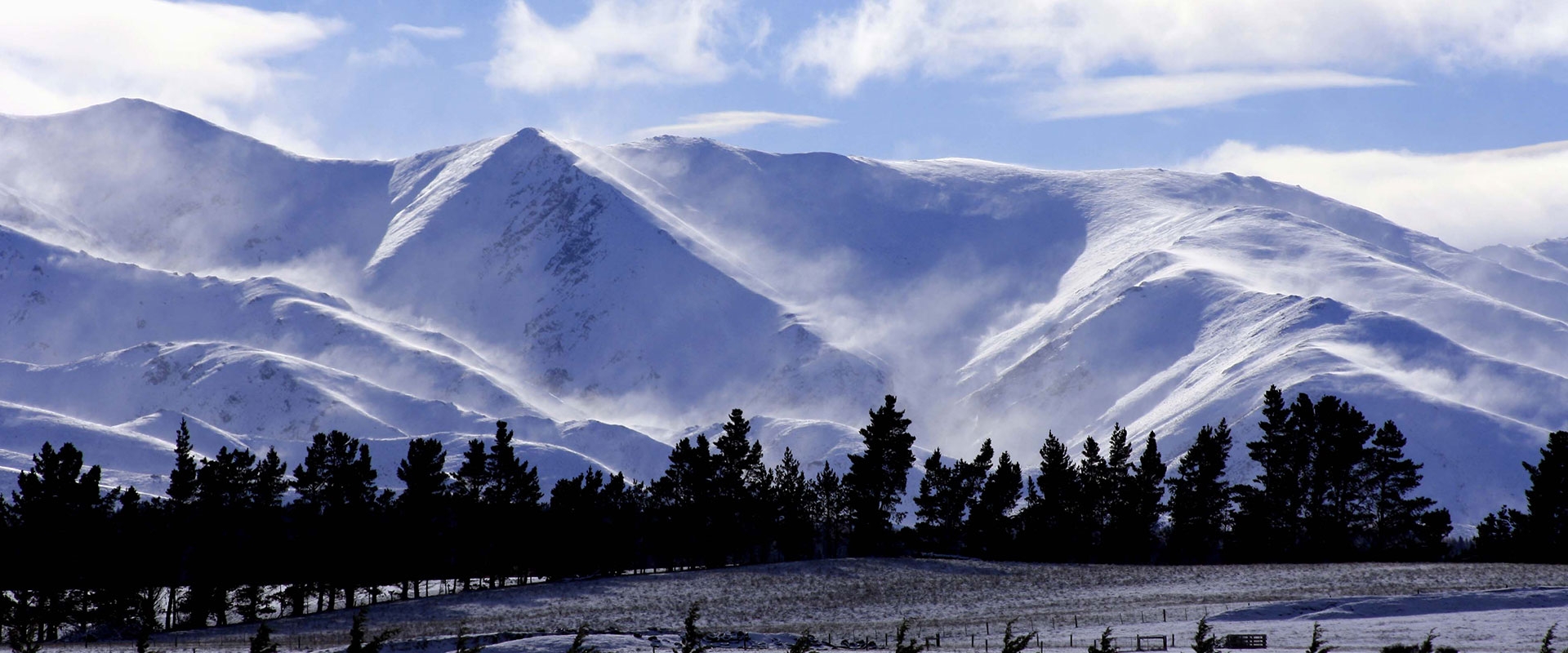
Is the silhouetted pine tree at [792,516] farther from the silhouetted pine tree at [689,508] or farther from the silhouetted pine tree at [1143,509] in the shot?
the silhouetted pine tree at [1143,509]

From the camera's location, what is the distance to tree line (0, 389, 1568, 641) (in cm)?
9644

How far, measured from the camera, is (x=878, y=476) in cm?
12331

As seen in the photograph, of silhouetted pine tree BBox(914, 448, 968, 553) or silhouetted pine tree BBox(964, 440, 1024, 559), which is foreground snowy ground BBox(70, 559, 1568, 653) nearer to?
silhouetted pine tree BBox(964, 440, 1024, 559)

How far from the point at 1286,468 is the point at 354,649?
9126 cm

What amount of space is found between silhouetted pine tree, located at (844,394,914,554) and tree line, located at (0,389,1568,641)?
19 centimetres

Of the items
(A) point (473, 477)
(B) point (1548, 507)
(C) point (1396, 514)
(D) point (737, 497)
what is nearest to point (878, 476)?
(D) point (737, 497)

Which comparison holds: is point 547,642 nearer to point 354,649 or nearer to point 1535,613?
point 354,649

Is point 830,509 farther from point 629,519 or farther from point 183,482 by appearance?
point 183,482

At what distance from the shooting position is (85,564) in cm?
9319

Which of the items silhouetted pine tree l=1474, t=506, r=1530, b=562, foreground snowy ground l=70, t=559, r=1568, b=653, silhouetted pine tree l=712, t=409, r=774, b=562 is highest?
silhouetted pine tree l=712, t=409, r=774, b=562

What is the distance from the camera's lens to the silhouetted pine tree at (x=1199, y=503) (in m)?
117

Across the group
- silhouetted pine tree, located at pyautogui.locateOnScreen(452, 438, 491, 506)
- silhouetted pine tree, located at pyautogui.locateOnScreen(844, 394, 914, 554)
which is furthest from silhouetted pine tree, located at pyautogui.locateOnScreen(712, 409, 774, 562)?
silhouetted pine tree, located at pyautogui.locateOnScreen(452, 438, 491, 506)

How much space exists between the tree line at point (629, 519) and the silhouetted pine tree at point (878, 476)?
0.19 m

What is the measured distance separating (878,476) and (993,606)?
40.2 m
